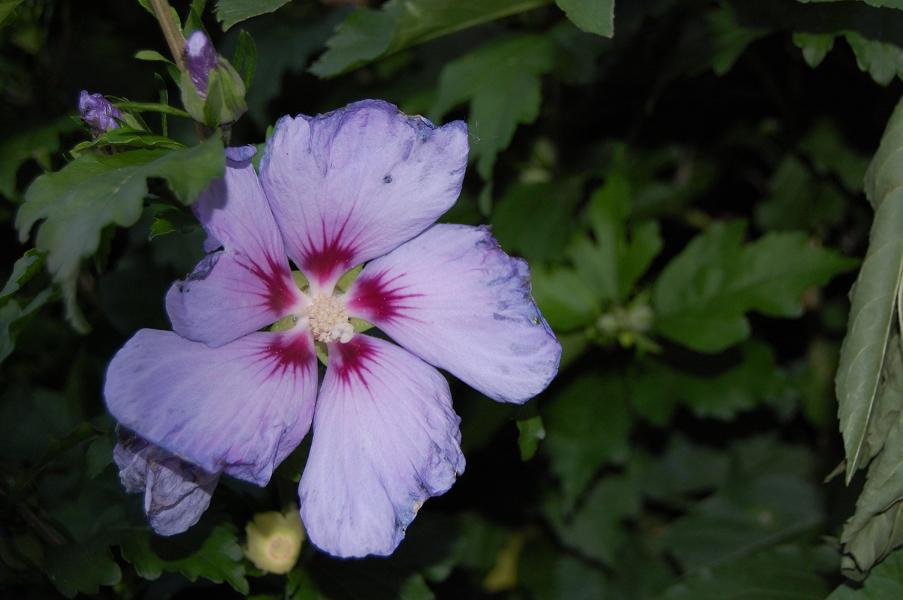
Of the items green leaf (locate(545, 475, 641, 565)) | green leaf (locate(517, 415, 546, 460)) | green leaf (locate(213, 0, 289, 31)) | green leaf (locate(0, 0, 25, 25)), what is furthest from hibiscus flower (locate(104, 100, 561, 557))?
green leaf (locate(545, 475, 641, 565))

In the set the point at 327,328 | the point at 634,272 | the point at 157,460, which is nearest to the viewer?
the point at 157,460

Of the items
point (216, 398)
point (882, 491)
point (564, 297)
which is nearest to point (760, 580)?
point (882, 491)

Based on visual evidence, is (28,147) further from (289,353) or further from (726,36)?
(726,36)

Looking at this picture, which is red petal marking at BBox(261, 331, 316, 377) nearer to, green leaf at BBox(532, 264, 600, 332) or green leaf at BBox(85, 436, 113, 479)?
green leaf at BBox(85, 436, 113, 479)

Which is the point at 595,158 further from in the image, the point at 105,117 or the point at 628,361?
the point at 105,117

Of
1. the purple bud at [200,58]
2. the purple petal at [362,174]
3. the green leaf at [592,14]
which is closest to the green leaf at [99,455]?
the purple petal at [362,174]

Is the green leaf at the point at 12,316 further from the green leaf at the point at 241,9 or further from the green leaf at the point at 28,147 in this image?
the green leaf at the point at 28,147

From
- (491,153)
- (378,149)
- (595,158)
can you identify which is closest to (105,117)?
(378,149)
